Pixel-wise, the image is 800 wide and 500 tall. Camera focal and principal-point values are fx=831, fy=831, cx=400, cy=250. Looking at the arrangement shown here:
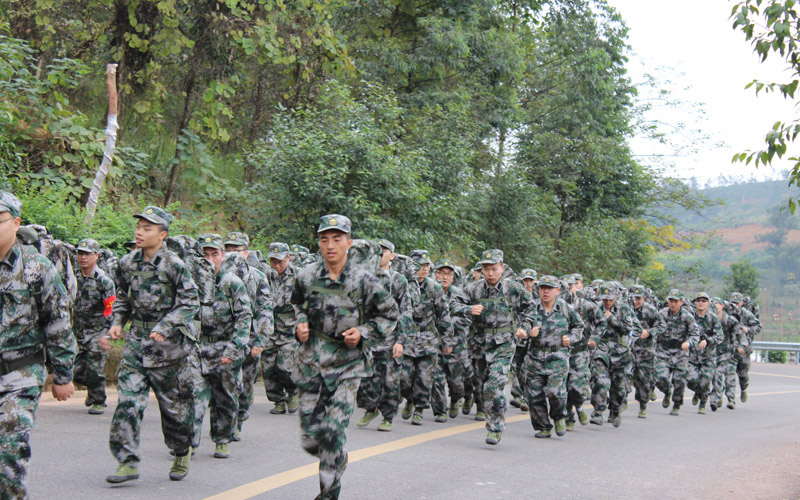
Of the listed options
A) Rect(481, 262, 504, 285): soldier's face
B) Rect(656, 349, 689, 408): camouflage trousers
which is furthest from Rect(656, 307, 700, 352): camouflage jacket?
Rect(481, 262, 504, 285): soldier's face

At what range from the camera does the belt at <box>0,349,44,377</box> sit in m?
5.15

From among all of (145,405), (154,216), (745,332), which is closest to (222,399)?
(145,405)

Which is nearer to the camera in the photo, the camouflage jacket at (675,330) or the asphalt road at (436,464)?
the asphalt road at (436,464)

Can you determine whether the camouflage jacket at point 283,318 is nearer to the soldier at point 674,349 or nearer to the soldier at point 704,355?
the soldier at point 674,349

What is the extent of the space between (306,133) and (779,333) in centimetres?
3128

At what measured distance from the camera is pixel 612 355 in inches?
547

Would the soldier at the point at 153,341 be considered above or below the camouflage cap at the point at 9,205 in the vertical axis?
below

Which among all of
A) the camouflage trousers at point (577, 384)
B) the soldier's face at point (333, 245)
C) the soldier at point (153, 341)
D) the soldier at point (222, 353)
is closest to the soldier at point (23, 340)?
the soldier at point (153, 341)

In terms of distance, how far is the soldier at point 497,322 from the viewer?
33.1 ft

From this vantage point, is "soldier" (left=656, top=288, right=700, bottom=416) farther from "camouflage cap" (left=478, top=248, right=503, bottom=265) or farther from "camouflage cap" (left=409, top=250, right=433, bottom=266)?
"camouflage cap" (left=478, top=248, right=503, bottom=265)

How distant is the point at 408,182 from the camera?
17.5 metres

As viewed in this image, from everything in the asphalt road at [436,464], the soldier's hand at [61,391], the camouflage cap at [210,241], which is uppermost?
the camouflage cap at [210,241]

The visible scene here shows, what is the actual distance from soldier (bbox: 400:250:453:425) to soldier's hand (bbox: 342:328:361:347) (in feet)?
18.0

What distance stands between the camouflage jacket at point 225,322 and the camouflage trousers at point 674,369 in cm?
1000
